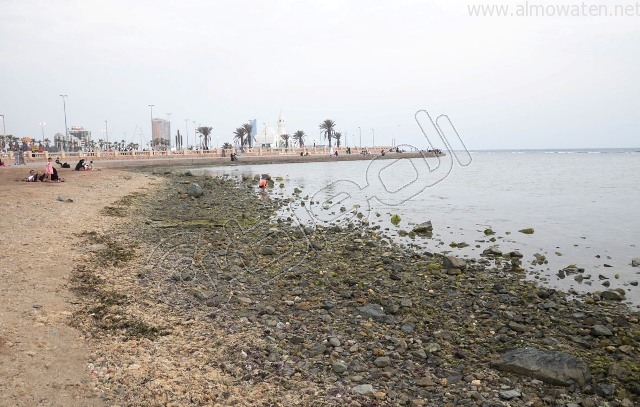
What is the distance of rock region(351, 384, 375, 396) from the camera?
5.15 m

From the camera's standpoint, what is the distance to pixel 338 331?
23.0 feet

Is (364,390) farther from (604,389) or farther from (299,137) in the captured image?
(299,137)

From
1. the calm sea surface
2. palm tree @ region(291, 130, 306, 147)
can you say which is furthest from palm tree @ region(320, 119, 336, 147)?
the calm sea surface

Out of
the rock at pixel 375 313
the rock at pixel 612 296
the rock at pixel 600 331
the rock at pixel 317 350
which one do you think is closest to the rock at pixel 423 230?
the rock at pixel 612 296

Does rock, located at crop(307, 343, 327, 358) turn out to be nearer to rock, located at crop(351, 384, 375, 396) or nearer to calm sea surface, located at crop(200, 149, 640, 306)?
rock, located at crop(351, 384, 375, 396)

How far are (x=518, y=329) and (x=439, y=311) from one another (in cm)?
137

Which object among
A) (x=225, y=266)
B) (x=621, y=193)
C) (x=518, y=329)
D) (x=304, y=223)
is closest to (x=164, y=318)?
(x=225, y=266)

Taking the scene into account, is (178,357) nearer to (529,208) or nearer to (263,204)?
(263,204)

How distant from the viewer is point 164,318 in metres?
6.94

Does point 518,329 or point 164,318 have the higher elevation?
point 164,318

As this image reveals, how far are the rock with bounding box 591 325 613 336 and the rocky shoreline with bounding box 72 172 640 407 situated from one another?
0.02m

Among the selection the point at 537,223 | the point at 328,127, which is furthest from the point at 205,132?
the point at 537,223

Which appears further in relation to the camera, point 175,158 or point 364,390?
point 175,158

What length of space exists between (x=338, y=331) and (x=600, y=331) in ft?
14.3
